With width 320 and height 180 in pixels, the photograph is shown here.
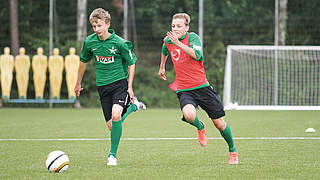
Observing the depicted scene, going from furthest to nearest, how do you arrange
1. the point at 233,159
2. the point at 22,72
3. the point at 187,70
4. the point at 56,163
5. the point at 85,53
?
the point at 22,72 → the point at 85,53 → the point at 187,70 → the point at 233,159 → the point at 56,163

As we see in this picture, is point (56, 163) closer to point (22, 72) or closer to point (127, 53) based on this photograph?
point (127, 53)

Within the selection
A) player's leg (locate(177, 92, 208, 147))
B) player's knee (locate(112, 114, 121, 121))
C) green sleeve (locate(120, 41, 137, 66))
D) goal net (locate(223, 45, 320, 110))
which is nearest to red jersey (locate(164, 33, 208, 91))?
player's leg (locate(177, 92, 208, 147))

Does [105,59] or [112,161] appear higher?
[105,59]

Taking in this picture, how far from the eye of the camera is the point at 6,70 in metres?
16.7

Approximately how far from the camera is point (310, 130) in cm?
959

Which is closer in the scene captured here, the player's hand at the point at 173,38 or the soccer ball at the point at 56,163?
the soccer ball at the point at 56,163

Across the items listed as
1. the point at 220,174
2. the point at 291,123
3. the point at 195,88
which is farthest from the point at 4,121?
the point at 220,174

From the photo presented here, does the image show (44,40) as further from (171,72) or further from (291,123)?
(291,123)

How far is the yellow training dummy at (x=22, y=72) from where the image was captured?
16797mm

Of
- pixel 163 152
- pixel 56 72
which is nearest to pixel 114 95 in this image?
pixel 163 152

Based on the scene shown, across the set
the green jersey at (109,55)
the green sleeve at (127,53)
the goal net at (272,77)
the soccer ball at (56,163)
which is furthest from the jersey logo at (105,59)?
the goal net at (272,77)

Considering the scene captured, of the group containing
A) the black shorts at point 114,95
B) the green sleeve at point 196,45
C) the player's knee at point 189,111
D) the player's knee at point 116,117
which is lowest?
the player's knee at point 116,117

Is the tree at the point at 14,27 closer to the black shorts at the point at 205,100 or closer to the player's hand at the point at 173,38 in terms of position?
the black shorts at the point at 205,100

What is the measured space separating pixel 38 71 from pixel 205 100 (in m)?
11.7
